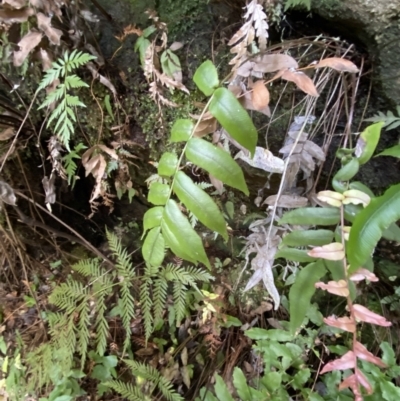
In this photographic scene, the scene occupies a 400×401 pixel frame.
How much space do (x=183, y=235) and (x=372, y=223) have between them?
39 centimetres

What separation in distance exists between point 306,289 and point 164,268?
892 mm

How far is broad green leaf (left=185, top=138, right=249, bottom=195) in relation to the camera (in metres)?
0.84

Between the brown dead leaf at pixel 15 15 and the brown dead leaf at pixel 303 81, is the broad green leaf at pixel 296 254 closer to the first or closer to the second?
the brown dead leaf at pixel 303 81

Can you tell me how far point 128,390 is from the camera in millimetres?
1680

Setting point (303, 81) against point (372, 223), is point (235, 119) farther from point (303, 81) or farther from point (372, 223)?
point (372, 223)

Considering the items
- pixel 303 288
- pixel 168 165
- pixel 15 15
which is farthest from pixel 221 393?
pixel 15 15

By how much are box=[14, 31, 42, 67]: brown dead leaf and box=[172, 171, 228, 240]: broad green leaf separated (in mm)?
732

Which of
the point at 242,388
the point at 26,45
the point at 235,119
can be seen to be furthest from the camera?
the point at 242,388

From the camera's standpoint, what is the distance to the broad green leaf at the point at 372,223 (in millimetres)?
710

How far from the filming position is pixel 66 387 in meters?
1.75

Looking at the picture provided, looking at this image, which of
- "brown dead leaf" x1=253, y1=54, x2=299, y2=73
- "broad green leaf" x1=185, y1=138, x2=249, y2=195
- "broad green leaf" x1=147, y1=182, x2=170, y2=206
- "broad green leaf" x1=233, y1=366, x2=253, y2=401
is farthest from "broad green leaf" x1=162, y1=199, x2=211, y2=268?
"broad green leaf" x1=233, y1=366, x2=253, y2=401

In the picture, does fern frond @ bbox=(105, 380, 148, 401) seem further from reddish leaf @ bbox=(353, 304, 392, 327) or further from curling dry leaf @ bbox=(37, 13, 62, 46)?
curling dry leaf @ bbox=(37, 13, 62, 46)

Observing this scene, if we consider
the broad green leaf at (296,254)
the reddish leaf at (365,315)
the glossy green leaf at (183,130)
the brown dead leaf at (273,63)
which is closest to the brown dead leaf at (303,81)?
the brown dead leaf at (273,63)

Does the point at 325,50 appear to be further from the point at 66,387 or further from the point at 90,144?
the point at 66,387
